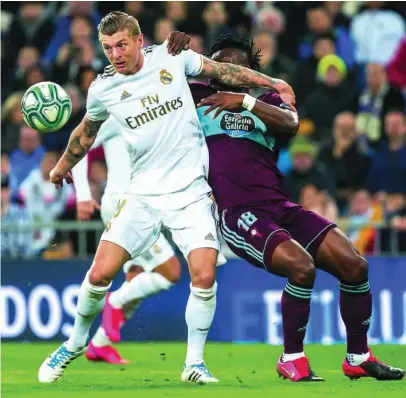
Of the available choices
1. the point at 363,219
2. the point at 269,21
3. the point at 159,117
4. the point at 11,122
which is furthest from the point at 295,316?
the point at 269,21

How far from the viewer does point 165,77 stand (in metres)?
9.45

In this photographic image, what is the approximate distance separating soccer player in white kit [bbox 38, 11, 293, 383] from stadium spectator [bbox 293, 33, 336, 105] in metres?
8.00

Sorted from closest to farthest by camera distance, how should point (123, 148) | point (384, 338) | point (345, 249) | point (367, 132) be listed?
point (345, 249) < point (123, 148) < point (384, 338) < point (367, 132)

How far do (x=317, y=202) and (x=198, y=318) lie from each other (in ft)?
20.8

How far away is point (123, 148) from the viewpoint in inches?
460

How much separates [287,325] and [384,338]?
5.50 metres

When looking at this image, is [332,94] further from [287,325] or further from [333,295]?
[287,325]

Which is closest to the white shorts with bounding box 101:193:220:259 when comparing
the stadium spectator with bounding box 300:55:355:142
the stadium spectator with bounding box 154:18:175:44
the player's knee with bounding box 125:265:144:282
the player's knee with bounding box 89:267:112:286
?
the player's knee with bounding box 89:267:112:286

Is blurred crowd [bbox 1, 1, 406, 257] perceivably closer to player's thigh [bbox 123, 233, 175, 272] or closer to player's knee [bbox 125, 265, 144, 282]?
player's knee [bbox 125, 265, 144, 282]

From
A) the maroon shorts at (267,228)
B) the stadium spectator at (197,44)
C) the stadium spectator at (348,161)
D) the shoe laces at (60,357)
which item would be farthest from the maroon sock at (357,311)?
the stadium spectator at (197,44)

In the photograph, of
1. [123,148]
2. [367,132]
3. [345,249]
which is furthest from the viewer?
[367,132]

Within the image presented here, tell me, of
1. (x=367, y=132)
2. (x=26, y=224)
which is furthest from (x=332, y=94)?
(x=26, y=224)

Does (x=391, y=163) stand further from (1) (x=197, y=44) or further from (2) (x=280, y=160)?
(1) (x=197, y=44)

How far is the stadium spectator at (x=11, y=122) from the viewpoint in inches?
667
